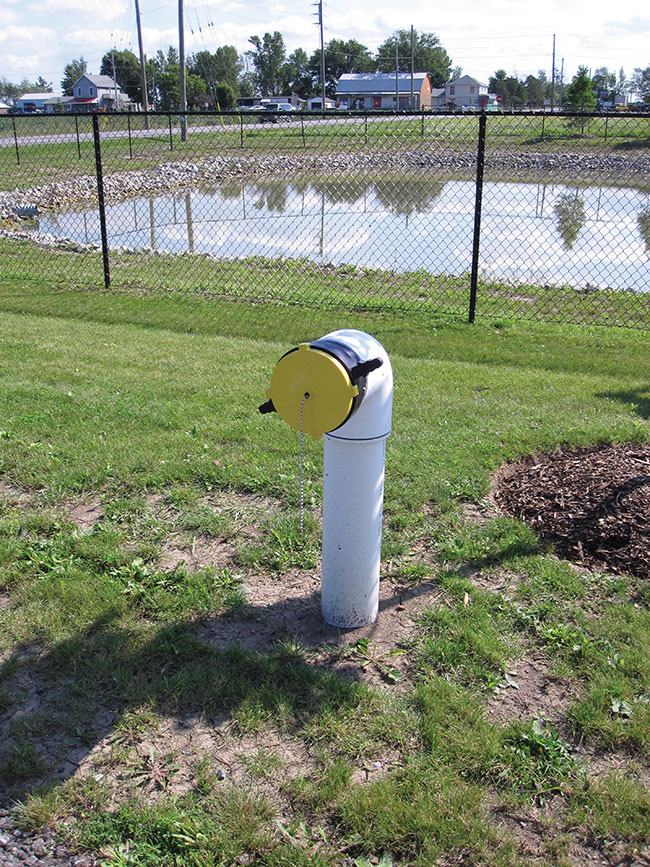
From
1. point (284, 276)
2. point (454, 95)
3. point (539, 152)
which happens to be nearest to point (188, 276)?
point (284, 276)

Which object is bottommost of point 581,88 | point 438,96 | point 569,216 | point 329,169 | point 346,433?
point 346,433

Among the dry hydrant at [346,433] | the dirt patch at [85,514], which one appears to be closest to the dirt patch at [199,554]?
the dirt patch at [85,514]

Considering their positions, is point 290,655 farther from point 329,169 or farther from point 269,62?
point 269,62

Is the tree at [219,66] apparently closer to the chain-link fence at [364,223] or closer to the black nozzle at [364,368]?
the chain-link fence at [364,223]

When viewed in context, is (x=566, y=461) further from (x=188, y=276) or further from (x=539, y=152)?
(x=539, y=152)

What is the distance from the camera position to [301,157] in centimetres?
2922

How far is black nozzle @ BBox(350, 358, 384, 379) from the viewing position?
274 centimetres

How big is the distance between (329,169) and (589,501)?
995 inches

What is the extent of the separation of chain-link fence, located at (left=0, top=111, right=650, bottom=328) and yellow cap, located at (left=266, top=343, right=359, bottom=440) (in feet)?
15.0

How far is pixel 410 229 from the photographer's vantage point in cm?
1577

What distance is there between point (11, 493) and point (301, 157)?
2720cm

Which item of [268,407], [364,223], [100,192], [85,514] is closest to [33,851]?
[268,407]

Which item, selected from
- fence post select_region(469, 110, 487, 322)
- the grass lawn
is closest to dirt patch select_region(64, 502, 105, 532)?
the grass lawn

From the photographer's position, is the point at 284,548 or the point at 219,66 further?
the point at 219,66
